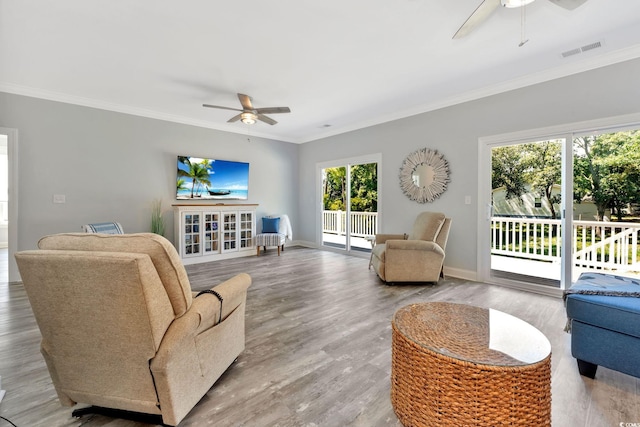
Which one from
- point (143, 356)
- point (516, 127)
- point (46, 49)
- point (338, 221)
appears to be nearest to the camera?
point (143, 356)

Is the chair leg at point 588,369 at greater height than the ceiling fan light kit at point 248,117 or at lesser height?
lesser

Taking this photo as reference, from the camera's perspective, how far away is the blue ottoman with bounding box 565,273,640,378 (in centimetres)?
163

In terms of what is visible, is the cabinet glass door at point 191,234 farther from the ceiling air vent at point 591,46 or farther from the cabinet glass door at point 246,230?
the ceiling air vent at point 591,46

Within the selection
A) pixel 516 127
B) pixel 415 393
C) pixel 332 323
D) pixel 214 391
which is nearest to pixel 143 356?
pixel 214 391

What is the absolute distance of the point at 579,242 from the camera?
425 cm

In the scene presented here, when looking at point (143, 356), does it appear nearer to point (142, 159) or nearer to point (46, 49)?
point (46, 49)

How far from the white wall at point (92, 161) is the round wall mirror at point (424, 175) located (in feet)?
11.7

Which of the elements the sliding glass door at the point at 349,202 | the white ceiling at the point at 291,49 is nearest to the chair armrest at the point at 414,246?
the sliding glass door at the point at 349,202

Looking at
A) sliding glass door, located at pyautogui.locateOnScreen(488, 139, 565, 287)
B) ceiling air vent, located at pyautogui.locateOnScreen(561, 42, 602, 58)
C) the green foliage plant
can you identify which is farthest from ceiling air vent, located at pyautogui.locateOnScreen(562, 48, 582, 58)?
the green foliage plant

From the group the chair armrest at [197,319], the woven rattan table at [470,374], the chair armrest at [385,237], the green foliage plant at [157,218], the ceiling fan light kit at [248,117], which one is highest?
the ceiling fan light kit at [248,117]

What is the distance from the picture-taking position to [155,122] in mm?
4906

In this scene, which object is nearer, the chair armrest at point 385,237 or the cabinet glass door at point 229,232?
the chair armrest at point 385,237

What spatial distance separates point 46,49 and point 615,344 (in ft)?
17.4

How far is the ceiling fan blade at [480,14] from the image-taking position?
1876 mm
